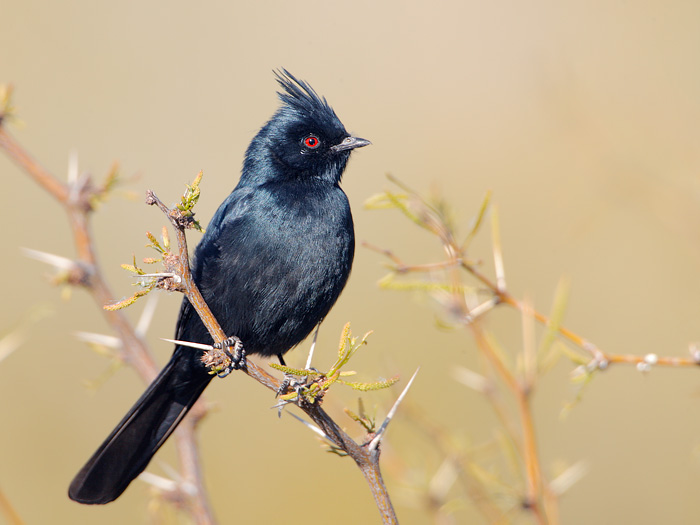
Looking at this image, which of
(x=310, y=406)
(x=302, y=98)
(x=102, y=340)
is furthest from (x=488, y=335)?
(x=302, y=98)

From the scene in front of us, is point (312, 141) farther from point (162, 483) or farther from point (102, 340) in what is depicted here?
point (162, 483)

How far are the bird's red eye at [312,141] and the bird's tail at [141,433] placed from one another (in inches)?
56.3

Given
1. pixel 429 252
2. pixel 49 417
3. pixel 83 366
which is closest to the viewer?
pixel 49 417

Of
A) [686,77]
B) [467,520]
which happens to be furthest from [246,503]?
[686,77]

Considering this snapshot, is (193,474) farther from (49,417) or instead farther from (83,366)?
(83,366)

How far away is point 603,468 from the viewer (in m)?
6.10

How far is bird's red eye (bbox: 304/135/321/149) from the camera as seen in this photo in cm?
435

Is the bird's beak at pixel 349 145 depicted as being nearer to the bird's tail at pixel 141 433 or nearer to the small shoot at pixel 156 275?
the bird's tail at pixel 141 433

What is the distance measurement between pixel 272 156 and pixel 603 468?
399 centimetres

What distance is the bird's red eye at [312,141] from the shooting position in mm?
4346

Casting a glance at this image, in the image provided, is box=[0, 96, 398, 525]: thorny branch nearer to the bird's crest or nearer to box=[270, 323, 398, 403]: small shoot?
box=[270, 323, 398, 403]: small shoot

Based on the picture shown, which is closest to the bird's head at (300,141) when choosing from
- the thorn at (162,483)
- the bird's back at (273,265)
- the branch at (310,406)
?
the bird's back at (273,265)

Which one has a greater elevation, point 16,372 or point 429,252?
point 429,252

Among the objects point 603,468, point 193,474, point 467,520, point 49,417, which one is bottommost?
point 49,417
